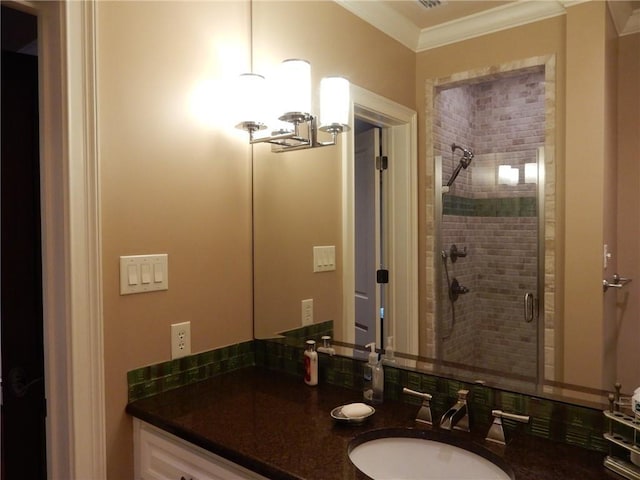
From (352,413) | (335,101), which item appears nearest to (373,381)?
(352,413)

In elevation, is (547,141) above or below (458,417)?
above

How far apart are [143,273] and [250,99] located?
2.28ft

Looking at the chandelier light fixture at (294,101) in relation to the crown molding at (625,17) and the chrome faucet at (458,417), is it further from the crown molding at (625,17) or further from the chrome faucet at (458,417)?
the chrome faucet at (458,417)

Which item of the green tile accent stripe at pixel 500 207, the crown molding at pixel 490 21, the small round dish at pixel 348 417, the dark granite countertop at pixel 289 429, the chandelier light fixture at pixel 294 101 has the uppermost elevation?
the crown molding at pixel 490 21

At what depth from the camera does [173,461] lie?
51.1 inches

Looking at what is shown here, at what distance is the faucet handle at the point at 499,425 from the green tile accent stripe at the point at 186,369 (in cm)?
94

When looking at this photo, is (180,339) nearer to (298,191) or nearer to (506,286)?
(298,191)

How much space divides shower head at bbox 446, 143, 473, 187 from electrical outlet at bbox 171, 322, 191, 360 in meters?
0.97

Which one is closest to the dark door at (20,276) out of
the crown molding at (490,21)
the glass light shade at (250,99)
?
the glass light shade at (250,99)

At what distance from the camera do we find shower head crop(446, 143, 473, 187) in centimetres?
127

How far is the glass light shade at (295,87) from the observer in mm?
1587

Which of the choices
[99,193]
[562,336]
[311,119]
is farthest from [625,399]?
[99,193]

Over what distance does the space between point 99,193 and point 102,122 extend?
208 mm

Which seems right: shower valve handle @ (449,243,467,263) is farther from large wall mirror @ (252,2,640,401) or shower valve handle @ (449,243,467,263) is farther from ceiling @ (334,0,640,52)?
ceiling @ (334,0,640,52)
